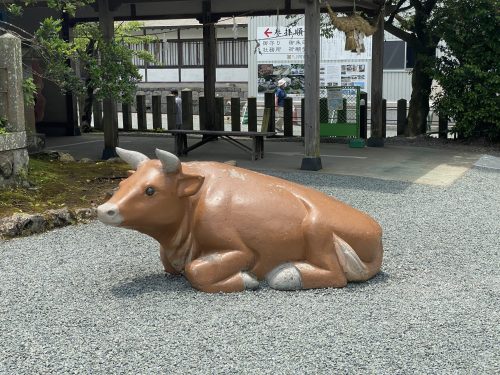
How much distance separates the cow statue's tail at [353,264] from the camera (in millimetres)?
4855

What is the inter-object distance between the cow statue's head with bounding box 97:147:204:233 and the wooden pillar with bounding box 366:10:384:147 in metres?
9.83

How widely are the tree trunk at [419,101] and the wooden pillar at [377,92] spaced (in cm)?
164

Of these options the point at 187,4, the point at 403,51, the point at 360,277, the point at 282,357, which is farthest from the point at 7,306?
the point at 403,51

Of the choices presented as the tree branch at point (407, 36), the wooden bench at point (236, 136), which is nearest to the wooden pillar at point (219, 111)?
the wooden bench at point (236, 136)

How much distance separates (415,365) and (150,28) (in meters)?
24.8

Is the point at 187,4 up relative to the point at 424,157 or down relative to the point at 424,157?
up

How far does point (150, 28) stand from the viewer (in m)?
26.7

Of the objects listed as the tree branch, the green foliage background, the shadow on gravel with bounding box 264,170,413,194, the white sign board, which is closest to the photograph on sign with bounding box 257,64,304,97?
the white sign board

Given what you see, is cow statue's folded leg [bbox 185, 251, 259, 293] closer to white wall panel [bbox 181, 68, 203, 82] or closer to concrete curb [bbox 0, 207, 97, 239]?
concrete curb [bbox 0, 207, 97, 239]

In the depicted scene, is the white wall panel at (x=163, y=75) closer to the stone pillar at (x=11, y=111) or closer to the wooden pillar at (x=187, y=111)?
the wooden pillar at (x=187, y=111)

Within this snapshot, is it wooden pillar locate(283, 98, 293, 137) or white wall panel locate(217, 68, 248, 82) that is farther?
white wall panel locate(217, 68, 248, 82)

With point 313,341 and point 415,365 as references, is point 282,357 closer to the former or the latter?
point 313,341

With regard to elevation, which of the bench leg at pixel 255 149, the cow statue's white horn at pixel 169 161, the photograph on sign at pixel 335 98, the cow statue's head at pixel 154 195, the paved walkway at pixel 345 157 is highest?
the photograph on sign at pixel 335 98

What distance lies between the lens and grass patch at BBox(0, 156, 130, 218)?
7520 millimetres
